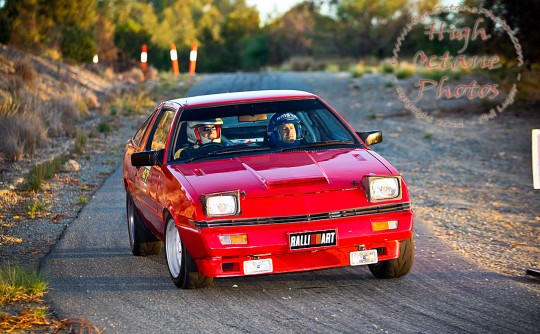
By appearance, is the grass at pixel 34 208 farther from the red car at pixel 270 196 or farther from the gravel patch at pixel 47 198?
the red car at pixel 270 196

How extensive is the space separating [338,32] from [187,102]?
57.1 metres

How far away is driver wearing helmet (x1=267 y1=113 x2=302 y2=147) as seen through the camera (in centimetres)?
848

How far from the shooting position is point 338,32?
64.9 meters

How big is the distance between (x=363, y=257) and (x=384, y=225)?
0.98 feet

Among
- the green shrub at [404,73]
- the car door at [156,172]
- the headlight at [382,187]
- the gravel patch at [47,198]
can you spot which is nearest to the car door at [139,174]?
the car door at [156,172]

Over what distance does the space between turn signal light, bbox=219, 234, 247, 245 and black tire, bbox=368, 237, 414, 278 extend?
52.2 inches

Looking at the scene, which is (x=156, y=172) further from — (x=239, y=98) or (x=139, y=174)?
(x=239, y=98)

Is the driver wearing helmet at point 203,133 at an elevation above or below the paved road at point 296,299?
above

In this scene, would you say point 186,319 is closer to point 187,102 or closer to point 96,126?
point 187,102

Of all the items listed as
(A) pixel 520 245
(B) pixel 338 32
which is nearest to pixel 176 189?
(A) pixel 520 245

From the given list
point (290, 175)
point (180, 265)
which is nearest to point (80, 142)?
point (180, 265)

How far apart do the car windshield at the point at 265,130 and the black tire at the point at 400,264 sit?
121 cm

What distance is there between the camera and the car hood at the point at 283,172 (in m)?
7.30

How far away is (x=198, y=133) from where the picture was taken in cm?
847
